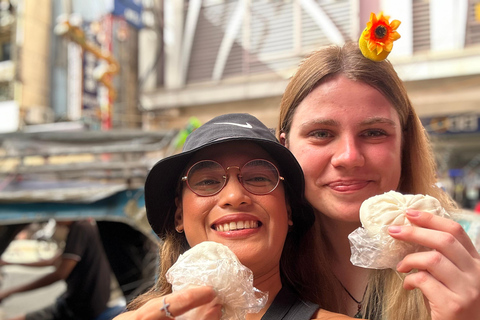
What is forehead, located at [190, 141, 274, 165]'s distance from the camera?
63.7 inches

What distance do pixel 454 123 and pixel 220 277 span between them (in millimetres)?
9401

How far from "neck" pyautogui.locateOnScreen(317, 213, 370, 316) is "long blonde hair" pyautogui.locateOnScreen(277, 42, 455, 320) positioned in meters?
0.04

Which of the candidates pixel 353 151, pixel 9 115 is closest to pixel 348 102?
pixel 353 151

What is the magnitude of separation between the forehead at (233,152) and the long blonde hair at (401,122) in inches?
14.4

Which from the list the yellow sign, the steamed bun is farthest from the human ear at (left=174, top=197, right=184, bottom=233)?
the yellow sign

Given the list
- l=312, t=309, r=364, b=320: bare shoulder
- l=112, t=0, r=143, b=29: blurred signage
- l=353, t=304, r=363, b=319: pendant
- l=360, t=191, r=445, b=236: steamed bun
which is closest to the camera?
l=360, t=191, r=445, b=236: steamed bun

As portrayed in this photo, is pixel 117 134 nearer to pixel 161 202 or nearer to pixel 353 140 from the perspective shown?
pixel 161 202

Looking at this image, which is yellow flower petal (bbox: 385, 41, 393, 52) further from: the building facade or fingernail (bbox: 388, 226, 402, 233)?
the building facade

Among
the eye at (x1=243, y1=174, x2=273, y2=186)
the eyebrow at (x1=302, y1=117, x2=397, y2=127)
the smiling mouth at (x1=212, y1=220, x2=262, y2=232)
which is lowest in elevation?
the smiling mouth at (x1=212, y1=220, x2=262, y2=232)

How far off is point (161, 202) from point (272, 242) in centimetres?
54

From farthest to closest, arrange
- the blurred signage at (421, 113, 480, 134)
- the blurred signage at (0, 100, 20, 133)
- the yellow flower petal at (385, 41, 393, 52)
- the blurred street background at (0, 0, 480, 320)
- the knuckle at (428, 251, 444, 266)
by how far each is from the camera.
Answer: the blurred signage at (0, 100, 20, 133) → the blurred signage at (421, 113, 480, 134) → the blurred street background at (0, 0, 480, 320) → the yellow flower petal at (385, 41, 393, 52) → the knuckle at (428, 251, 444, 266)

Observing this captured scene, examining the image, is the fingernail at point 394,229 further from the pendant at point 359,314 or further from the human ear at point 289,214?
the pendant at point 359,314

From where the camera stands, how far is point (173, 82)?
1119 cm

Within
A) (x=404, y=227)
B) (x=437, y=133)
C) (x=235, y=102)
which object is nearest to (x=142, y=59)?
(x=235, y=102)
